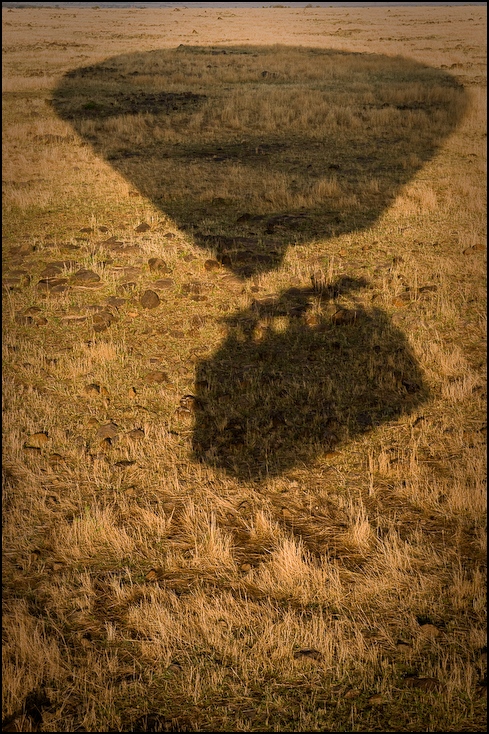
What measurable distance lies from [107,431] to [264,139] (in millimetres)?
13509

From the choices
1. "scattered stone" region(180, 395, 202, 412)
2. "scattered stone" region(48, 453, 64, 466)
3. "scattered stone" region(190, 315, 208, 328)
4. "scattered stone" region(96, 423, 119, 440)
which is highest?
"scattered stone" region(190, 315, 208, 328)

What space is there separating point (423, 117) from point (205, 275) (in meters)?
12.7

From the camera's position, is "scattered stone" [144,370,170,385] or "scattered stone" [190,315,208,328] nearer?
"scattered stone" [144,370,170,385]

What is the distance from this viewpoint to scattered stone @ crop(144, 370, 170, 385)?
6359mm

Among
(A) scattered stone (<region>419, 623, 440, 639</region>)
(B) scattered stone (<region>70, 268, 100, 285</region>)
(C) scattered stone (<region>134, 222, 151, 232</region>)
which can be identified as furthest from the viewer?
(C) scattered stone (<region>134, 222, 151, 232</region>)

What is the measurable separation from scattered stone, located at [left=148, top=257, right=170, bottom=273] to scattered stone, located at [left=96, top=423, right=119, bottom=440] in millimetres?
3815

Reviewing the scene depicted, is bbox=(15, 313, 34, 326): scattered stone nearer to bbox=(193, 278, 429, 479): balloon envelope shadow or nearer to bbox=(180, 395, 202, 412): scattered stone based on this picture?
bbox=(193, 278, 429, 479): balloon envelope shadow

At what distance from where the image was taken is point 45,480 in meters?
4.96

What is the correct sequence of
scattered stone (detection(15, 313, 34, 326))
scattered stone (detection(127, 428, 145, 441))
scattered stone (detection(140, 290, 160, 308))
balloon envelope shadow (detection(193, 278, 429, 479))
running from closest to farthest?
balloon envelope shadow (detection(193, 278, 429, 479)) < scattered stone (detection(127, 428, 145, 441)) < scattered stone (detection(15, 313, 34, 326)) < scattered stone (detection(140, 290, 160, 308))

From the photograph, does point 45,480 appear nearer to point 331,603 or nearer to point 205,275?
point 331,603

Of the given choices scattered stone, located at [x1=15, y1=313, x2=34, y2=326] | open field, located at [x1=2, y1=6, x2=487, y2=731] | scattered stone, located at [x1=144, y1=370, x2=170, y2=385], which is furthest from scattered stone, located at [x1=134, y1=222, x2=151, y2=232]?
scattered stone, located at [x1=144, y1=370, x2=170, y2=385]

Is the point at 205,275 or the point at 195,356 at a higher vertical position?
the point at 205,275

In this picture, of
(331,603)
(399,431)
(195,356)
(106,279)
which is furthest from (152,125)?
(331,603)

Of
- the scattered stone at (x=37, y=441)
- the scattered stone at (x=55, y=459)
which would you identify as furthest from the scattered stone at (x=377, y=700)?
the scattered stone at (x=37, y=441)
